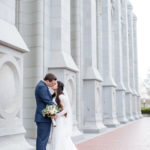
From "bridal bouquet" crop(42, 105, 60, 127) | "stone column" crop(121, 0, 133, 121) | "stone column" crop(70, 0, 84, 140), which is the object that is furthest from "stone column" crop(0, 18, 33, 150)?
"stone column" crop(121, 0, 133, 121)

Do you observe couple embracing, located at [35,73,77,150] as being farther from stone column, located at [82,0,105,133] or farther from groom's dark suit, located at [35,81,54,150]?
stone column, located at [82,0,105,133]

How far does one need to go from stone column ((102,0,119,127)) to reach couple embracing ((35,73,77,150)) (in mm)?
13780

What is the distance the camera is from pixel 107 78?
2077cm

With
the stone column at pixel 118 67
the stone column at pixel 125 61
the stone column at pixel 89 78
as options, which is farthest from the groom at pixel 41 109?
the stone column at pixel 125 61

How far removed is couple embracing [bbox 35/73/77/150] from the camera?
20.6 feet

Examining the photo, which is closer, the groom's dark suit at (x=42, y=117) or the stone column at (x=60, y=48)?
the groom's dark suit at (x=42, y=117)

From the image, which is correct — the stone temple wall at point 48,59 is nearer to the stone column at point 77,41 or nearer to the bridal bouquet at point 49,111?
the stone column at point 77,41

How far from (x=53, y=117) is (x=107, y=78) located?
48.4ft

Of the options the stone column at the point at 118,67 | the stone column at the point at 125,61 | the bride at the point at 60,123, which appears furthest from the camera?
the stone column at the point at 125,61

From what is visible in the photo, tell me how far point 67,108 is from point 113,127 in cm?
1404

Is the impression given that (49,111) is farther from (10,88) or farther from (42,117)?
(10,88)

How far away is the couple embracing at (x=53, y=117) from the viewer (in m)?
6.28

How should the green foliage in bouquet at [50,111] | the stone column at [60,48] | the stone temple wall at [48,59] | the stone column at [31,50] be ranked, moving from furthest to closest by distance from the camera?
1. the stone column at [60,48]
2. the stone column at [31,50]
3. the stone temple wall at [48,59]
4. the green foliage in bouquet at [50,111]

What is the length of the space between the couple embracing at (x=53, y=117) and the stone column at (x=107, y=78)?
13.8m
